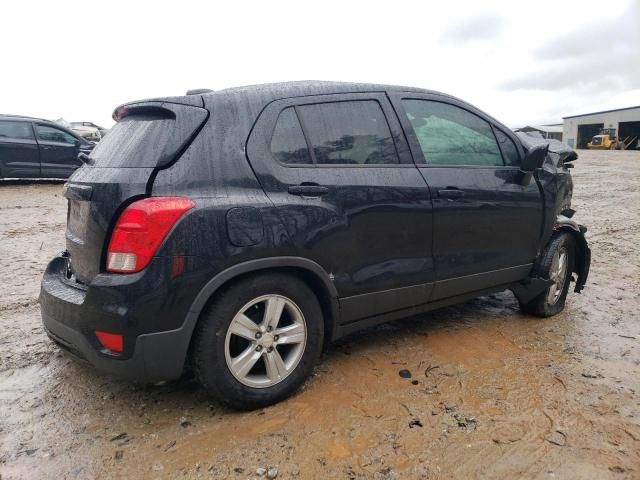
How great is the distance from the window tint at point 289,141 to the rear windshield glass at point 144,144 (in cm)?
46

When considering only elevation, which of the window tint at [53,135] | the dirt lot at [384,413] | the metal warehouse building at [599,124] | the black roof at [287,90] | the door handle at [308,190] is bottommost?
the dirt lot at [384,413]

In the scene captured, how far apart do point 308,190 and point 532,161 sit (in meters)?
1.90

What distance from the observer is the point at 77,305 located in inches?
95.0

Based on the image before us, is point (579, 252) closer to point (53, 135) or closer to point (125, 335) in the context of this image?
point (125, 335)

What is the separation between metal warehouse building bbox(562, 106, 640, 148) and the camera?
166ft

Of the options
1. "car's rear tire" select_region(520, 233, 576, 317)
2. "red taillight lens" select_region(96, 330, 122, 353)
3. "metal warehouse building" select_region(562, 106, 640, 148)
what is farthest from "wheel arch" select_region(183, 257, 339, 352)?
"metal warehouse building" select_region(562, 106, 640, 148)

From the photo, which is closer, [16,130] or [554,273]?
[554,273]

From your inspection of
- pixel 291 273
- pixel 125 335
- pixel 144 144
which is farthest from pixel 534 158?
pixel 125 335

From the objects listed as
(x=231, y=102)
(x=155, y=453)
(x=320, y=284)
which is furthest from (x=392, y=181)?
(x=155, y=453)

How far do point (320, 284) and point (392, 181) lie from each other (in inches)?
30.3

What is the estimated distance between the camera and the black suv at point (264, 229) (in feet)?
7.57

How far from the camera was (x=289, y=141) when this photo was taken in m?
2.71

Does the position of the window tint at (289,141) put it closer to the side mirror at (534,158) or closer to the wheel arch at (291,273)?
the wheel arch at (291,273)

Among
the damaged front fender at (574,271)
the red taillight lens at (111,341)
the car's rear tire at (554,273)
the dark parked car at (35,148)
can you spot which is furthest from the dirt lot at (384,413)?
the dark parked car at (35,148)
